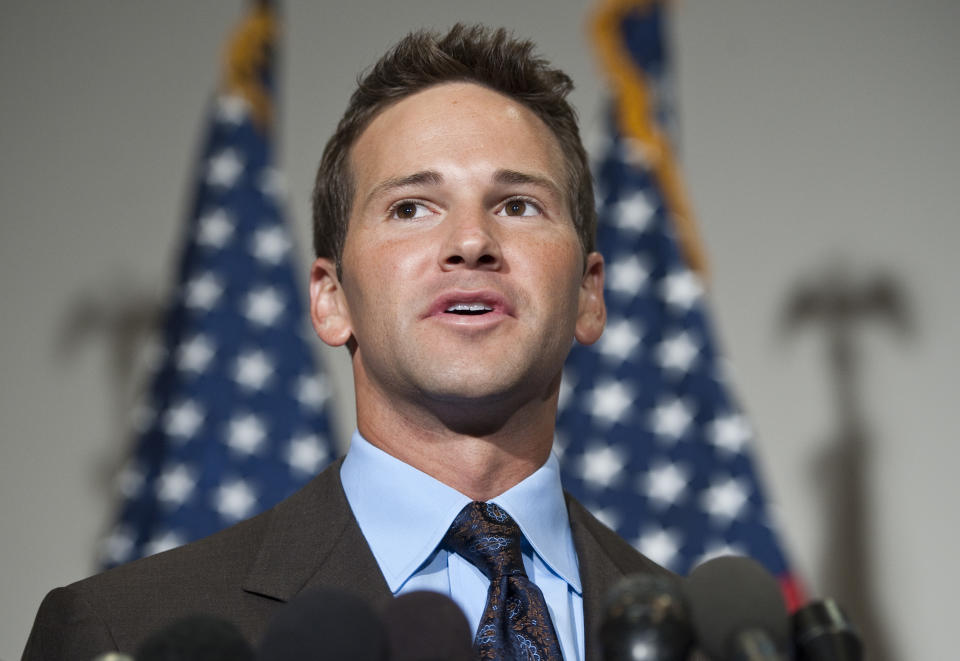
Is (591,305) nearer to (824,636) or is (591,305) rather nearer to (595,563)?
(595,563)

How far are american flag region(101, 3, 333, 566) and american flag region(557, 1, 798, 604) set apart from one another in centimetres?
84

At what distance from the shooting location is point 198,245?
3.52 m

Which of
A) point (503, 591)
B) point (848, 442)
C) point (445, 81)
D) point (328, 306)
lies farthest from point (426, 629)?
point (848, 442)

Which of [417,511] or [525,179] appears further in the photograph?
[525,179]

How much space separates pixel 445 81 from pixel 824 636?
1341mm

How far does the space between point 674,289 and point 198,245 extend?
4.93 ft

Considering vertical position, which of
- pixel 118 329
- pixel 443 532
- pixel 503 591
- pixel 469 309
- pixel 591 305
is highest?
pixel 118 329

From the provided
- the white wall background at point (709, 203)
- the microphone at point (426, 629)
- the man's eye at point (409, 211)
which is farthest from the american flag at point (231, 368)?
the microphone at point (426, 629)

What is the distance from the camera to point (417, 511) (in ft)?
5.41

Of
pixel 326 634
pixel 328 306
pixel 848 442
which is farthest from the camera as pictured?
pixel 848 442

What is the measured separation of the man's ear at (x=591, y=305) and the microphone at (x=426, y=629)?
3.68ft

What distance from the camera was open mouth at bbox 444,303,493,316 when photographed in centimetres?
166

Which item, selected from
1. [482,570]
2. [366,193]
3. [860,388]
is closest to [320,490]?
[482,570]

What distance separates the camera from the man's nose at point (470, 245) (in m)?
1.64
